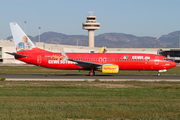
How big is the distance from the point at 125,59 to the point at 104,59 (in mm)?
3424

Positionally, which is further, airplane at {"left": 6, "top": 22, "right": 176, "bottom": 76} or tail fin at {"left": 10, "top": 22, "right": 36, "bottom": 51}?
tail fin at {"left": 10, "top": 22, "right": 36, "bottom": 51}

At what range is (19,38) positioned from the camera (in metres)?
39.5

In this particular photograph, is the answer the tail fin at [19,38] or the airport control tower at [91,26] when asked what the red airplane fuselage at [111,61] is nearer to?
the tail fin at [19,38]

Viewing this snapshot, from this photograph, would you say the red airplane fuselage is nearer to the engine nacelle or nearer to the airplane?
the airplane

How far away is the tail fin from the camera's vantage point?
1549 inches

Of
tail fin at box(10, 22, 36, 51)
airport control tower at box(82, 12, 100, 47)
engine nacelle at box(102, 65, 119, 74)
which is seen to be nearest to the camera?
engine nacelle at box(102, 65, 119, 74)

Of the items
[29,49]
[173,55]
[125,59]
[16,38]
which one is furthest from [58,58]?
[173,55]

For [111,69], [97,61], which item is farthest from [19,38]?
[111,69]

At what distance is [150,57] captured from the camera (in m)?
39.0

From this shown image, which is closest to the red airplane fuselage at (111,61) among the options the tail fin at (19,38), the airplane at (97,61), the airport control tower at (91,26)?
the airplane at (97,61)

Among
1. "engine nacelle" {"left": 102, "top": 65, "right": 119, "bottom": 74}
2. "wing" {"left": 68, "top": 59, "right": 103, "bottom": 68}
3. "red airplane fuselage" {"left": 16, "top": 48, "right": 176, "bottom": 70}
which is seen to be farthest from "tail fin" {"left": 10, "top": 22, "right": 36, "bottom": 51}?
"engine nacelle" {"left": 102, "top": 65, "right": 119, "bottom": 74}

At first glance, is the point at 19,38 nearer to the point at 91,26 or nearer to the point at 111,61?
the point at 111,61

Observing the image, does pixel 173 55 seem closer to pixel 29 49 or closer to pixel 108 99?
pixel 29 49

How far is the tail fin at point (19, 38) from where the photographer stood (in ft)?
129
